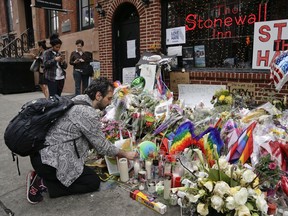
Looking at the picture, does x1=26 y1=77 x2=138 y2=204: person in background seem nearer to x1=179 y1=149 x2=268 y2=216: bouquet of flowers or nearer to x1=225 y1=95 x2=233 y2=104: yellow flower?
x1=179 y1=149 x2=268 y2=216: bouquet of flowers

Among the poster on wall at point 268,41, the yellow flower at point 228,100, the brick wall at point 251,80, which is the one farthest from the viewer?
the brick wall at point 251,80

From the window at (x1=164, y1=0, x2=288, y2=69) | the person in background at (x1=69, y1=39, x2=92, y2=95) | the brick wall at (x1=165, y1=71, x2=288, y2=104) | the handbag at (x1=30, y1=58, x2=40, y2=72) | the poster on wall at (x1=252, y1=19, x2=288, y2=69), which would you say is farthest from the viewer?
the person in background at (x1=69, y1=39, x2=92, y2=95)

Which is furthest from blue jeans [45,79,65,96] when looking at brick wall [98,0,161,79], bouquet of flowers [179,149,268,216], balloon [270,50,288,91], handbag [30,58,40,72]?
bouquet of flowers [179,149,268,216]

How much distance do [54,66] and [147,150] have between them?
3611 mm

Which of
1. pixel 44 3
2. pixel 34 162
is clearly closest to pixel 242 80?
pixel 34 162

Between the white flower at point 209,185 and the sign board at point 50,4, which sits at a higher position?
the sign board at point 50,4

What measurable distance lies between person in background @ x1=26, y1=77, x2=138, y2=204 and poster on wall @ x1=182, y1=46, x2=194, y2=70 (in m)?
3.17

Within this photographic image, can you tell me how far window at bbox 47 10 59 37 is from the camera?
10.2 m

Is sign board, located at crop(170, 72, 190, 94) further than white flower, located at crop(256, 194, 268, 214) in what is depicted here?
Yes

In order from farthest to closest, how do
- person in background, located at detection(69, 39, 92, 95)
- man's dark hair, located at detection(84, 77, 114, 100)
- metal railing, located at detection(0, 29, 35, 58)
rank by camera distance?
metal railing, located at detection(0, 29, 35, 58) < person in background, located at detection(69, 39, 92, 95) < man's dark hair, located at detection(84, 77, 114, 100)

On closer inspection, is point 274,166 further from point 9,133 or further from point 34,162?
point 9,133

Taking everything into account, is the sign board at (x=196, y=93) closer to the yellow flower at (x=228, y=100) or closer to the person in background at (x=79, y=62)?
the yellow flower at (x=228, y=100)

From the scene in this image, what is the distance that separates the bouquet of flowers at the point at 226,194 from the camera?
1.76 m

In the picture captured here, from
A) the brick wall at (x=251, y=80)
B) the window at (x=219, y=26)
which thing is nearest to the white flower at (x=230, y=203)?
the brick wall at (x=251, y=80)
